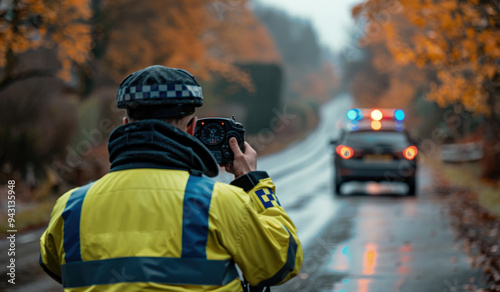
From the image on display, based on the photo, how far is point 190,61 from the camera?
1134 inches

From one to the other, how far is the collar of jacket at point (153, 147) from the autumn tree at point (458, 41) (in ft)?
27.9

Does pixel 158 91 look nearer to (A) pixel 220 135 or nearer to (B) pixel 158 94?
(B) pixel 158 94

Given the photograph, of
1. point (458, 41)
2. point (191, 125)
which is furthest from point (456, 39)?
point (191, 125)

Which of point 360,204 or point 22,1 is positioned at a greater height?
point 22,1

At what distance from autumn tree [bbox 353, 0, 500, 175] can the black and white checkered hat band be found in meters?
8.46

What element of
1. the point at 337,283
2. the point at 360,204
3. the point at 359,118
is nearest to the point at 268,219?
the point at 337,283

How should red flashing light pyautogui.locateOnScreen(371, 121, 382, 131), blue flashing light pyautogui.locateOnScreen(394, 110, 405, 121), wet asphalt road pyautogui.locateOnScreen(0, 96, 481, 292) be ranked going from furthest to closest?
1. blue flashing light pyautogui.locateOnScreen(394, 110, 405, 121)
2. red flashing light pyautogui.locateOnScreen(371, 121, 382, 131)
3. wet asphalt road pyautogui.locateOnScreen(0, 96, 481, 292)

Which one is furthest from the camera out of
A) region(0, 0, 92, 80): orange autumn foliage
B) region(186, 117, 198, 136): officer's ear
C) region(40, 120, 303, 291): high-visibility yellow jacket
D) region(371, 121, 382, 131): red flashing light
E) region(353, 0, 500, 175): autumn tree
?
region(371, 121, 382, 131): red flashing light

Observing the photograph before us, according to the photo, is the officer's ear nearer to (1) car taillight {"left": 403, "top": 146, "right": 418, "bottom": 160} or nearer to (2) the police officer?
(2) the police officer

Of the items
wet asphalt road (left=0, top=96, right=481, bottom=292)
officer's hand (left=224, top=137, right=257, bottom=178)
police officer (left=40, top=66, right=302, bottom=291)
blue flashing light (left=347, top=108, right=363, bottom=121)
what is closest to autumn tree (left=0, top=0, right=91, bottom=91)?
wet asphalt road (left=0, top=96, right=481, bottom=292)

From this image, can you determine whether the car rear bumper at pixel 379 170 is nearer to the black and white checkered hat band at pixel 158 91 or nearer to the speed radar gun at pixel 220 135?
the speed radar gun at pixel 220 135

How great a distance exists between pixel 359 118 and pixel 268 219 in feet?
53.7

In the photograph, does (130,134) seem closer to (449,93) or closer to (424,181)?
(449,93)

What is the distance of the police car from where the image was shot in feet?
54.5
